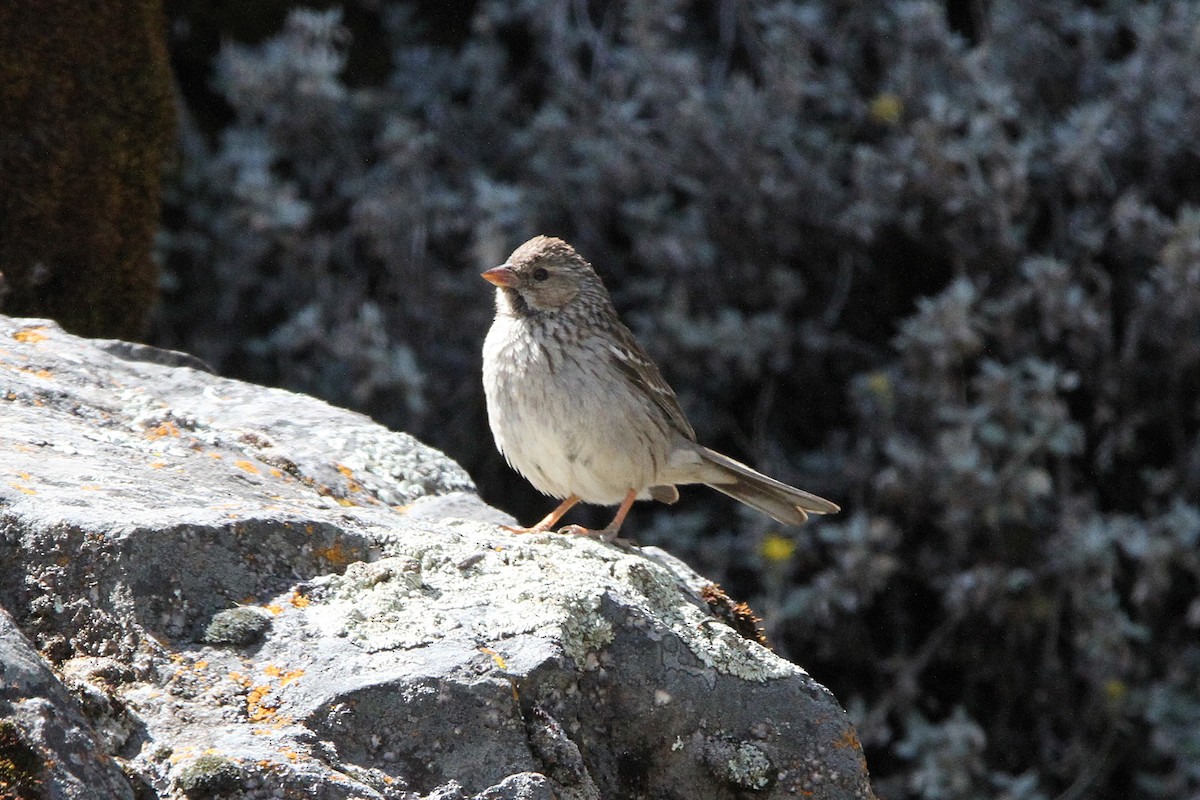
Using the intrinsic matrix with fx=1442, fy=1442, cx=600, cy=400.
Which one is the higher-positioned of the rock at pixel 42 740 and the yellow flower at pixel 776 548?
the rock at pixel 42 740

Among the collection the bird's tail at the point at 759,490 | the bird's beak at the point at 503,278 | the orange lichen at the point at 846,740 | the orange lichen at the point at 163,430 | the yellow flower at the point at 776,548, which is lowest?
the yellow flower at the point at 776,548

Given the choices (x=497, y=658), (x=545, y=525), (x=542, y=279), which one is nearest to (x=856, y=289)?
(x=542, y=279)

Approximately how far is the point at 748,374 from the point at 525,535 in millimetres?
3706

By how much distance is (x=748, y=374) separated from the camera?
7.09 m

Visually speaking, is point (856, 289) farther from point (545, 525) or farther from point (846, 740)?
point (846, 740)

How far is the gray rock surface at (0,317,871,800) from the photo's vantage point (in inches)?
94.7

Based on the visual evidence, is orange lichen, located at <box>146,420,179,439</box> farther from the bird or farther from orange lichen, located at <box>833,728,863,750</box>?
orange lichen, located at <box>833,728,863,750</box>

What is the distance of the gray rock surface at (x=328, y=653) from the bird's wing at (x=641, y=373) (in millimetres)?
1556

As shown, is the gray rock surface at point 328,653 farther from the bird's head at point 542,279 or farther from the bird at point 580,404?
the bird's head at point 542,279

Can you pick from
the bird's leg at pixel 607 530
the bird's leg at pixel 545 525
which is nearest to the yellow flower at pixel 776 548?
the bird's leg at pixel 607 530

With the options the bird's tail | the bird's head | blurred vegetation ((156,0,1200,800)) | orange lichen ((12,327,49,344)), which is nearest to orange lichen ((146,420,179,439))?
orange lichen ((12,327,49,344))

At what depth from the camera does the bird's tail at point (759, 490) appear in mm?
5125

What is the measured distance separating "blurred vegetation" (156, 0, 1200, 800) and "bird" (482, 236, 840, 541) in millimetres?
1579

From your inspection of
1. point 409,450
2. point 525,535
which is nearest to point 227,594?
point 525,535
